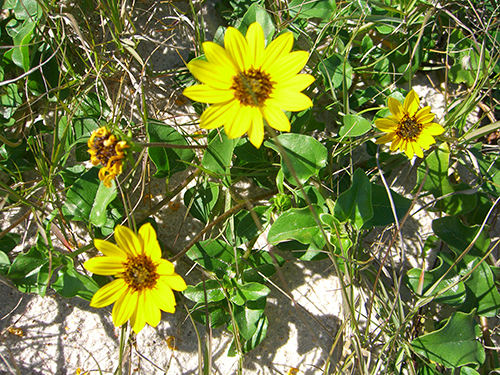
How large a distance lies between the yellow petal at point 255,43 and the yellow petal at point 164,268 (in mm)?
840

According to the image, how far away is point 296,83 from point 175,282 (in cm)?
89

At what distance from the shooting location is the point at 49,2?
80.6 inches

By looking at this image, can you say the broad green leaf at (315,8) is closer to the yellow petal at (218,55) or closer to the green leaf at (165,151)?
the yellow petal at (218,55)

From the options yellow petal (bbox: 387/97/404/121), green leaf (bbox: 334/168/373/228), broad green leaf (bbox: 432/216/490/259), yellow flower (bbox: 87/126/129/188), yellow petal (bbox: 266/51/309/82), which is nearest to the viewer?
yellow flower (bbox: 87/126/129/188)

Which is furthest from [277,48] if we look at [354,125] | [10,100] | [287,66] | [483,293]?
[483,293]

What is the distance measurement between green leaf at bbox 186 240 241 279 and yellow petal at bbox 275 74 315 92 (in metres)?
0.76

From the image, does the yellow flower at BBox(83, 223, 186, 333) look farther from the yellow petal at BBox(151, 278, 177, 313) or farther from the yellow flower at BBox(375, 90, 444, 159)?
the yellow flower at BBox(375, 90, 444, 159)

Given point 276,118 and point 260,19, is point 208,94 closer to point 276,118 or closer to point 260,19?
point 276,118

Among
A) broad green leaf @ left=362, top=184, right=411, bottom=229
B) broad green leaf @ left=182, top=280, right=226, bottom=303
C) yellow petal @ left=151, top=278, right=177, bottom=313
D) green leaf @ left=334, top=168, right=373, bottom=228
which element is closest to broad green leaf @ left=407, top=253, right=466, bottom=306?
broad green leaf @ left=362, top=184, right=411, bottom=229

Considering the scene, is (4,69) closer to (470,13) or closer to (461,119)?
(461,119)

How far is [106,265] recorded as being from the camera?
160 centimetres

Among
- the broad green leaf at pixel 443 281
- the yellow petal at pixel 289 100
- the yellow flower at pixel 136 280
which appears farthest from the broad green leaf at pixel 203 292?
the broad green leaf at pixel 443 281

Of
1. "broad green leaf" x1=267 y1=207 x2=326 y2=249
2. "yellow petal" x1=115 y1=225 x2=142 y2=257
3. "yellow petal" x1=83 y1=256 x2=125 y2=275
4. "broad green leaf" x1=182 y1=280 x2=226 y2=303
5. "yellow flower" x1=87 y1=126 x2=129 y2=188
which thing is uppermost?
"yellow flower" x1=87 y1=126 x2=129 y2=188

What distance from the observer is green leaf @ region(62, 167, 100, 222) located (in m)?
1.84
